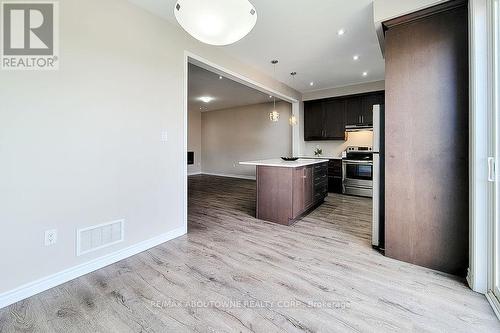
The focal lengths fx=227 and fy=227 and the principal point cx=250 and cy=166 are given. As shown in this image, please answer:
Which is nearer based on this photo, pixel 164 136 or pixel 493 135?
pixel 493 135

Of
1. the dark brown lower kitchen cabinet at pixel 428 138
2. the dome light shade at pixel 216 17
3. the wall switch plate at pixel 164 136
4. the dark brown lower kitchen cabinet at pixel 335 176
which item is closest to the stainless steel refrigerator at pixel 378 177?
the dark brown lower kitchen cabinet at pixel 428 138

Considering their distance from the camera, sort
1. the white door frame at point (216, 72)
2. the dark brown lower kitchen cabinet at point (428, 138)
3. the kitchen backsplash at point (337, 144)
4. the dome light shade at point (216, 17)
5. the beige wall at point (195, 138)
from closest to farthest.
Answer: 1. the dome light shade at point (216, 17)
2. the dark brown lower kitchen cabinet at point (428, 138)
3. the white door frame at point (216, 72)
4. the kitchen backsplash at point (337, 144)
5. the beige wall at point (195, 138)

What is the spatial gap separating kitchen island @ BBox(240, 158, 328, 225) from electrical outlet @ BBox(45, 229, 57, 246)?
A: 2307mm

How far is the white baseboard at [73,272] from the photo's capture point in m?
1.67

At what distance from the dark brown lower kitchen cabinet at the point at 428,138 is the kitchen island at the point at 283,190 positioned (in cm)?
127

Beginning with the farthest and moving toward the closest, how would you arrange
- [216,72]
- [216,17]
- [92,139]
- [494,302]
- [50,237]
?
[216,72]
[92,139]
[50,237]
[494,302]
[216,17]

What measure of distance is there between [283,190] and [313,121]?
3.72m

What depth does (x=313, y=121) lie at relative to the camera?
21.1ft

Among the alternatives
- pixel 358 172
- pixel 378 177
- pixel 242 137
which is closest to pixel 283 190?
pixel 378 177

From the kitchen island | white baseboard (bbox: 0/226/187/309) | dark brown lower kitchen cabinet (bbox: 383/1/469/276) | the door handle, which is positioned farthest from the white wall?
the door handle

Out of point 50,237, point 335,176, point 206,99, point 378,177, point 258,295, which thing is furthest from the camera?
point 206,99

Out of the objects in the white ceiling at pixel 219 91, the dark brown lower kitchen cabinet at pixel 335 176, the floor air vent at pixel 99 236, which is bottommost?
the floor air vent at pixel 99 236

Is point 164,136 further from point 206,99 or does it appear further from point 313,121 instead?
point 206,99
